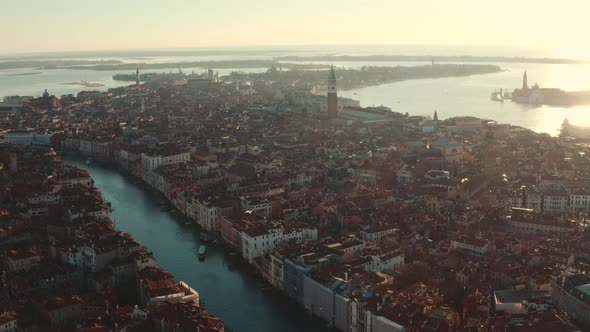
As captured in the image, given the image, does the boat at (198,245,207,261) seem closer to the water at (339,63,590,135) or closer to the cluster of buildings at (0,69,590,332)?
the cluster of buildings at (0,69,590,332)

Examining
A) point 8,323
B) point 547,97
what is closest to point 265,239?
point 8,323

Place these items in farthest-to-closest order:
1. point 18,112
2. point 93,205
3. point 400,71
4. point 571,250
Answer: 1. point 400,71
2. point 18,112
3. point 93,205
4. point 571,250

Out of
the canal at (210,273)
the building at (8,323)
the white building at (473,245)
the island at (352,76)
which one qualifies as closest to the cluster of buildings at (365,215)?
the white building at (473,245)

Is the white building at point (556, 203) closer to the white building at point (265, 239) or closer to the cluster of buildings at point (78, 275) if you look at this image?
the white building at point (265, 239)

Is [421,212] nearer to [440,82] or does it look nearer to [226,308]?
[226,308]

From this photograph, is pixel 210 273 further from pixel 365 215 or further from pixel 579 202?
pixel 579 202

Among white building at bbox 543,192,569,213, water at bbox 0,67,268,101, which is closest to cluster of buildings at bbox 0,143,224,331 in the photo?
white building at bbox 543,192,569,213

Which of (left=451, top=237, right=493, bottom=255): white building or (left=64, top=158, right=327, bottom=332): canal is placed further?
(left=451, top=237, right=493, bottom=255): white building

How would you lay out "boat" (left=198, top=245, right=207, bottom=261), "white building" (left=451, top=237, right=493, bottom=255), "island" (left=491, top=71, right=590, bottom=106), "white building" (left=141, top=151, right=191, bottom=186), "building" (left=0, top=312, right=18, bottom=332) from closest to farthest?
"building" (left=0, top=312, right=18, bottom=332)
"white building" (left=451, top=237, right=493, bottom=255)
"boat" (left=198, top=245, right=207, bottom=261)
"white building" (left=141, top=151, right=191, bottom=186)
"island" (left=491, top=71, right=590, bottom=106)

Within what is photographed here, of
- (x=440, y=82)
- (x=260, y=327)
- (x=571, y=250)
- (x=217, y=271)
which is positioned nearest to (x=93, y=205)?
(x=217, y=271)
